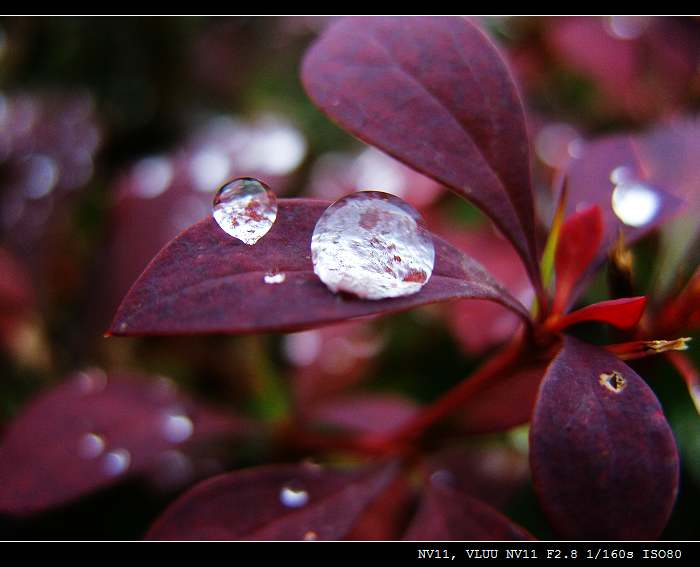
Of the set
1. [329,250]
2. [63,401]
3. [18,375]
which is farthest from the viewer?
[18,375]

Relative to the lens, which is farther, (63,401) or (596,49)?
(596,49)

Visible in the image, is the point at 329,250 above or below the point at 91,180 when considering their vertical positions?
above

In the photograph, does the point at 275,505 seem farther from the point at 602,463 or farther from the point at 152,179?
the point at 152,179

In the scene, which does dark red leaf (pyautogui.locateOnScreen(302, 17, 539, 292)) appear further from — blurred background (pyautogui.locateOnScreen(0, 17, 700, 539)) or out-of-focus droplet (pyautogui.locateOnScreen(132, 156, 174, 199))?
out-of-focus droplet (pyautogui.locateOnScreen(132, 156, 174, 199))

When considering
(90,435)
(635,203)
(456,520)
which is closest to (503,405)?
(456,520)

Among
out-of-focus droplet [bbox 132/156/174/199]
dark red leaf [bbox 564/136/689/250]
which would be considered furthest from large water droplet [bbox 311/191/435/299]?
out-of-focus droplet [bbox 132/156/174/199]

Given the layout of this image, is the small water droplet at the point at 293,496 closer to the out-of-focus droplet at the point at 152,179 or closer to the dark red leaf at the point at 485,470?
the dark red leaf at the point at 485,470

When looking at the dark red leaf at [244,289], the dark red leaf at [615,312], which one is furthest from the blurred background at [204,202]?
the dark red leaf at [244,289]

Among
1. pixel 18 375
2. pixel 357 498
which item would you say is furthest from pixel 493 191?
pixel 18 375
